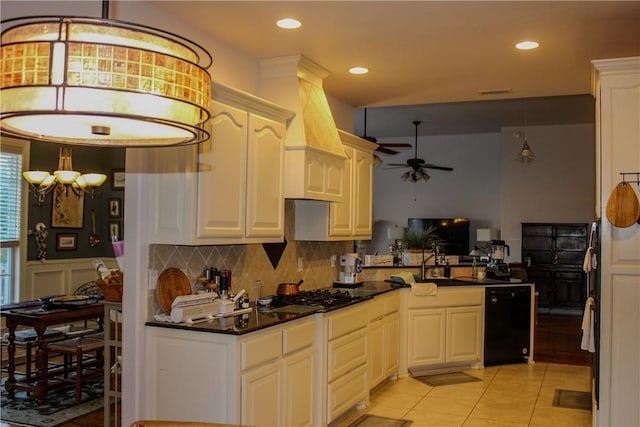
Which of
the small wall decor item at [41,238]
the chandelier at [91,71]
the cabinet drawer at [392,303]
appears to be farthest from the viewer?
the small wall decor item at [41,238]

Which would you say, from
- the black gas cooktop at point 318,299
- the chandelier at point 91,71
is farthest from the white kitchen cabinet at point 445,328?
the chandelier at point 91,71

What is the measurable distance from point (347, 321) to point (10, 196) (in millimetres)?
4485

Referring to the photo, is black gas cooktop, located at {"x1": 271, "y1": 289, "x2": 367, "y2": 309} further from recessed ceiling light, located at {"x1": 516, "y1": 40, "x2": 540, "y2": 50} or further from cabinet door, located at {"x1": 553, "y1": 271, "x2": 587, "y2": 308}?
cabinet door, located at {"x1": 553, "y1": 271, "x2": 587, "y2": 308}

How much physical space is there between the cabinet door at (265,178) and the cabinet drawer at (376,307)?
121 cm

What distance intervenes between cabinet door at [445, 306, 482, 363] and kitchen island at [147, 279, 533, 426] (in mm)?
12

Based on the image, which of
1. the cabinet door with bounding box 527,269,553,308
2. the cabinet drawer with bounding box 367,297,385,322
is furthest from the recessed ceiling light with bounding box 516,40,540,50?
the cabinet door with bounding box 527,269,553,308

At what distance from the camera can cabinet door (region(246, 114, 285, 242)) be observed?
393 cm

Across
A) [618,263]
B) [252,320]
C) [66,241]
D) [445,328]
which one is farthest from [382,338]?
[66,241]

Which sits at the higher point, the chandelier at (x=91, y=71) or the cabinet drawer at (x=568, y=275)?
the chandelier at (x=91, y=71)

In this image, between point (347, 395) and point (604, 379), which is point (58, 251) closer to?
point (347, 395)

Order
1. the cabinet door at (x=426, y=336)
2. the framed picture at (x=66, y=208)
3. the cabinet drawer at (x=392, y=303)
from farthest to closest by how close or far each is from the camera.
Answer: the framed picture at (x=66, y=208) < the cabinet door at (x=426, y=336) < the cabinet drawer at (x=392, y=303)

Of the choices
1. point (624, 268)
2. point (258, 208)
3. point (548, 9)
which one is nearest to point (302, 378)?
point (258, 208)

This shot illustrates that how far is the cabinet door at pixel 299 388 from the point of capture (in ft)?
12.3

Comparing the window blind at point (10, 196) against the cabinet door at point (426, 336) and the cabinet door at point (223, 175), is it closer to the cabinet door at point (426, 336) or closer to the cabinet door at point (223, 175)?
the cabinet door at point (223, 175)
